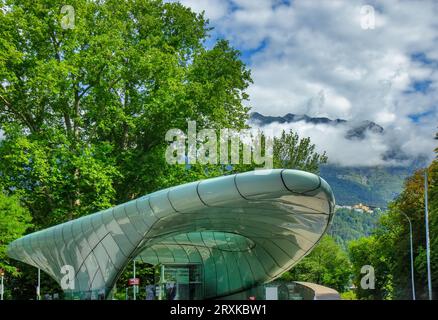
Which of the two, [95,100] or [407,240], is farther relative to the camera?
[407,240]

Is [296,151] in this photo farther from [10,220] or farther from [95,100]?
[10,220]

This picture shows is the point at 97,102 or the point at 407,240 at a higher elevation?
the point at 97,102

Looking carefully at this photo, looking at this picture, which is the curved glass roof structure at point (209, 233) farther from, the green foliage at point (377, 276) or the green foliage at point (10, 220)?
the green foliage at point (377, 276)

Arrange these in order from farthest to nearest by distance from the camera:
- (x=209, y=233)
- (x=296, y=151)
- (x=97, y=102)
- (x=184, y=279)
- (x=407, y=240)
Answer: (x=296, y=151) < (x=407, y=240) < (x=97, y=102) < (x=184, y=279) < (x=209, y=233)

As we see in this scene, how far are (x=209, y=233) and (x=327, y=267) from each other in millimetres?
63735

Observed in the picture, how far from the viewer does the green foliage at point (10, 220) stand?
32.9 m

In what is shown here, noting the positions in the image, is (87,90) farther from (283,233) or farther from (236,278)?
(283,233)

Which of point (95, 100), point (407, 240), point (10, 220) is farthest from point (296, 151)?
point (10, 220)

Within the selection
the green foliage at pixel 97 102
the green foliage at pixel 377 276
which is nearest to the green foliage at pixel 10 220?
the green foliage at pixel 97 102

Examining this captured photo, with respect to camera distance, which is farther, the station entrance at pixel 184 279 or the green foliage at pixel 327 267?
the green foliage at pixel 327 267

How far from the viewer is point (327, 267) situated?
8538 centimetres

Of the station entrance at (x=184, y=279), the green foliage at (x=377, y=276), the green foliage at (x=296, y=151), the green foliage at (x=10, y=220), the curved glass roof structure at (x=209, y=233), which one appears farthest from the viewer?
the green foliage at (x=377, y=276)

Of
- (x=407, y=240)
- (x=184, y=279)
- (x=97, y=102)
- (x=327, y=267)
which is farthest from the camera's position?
(x=327, y=267)

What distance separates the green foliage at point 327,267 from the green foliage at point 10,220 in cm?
4027
